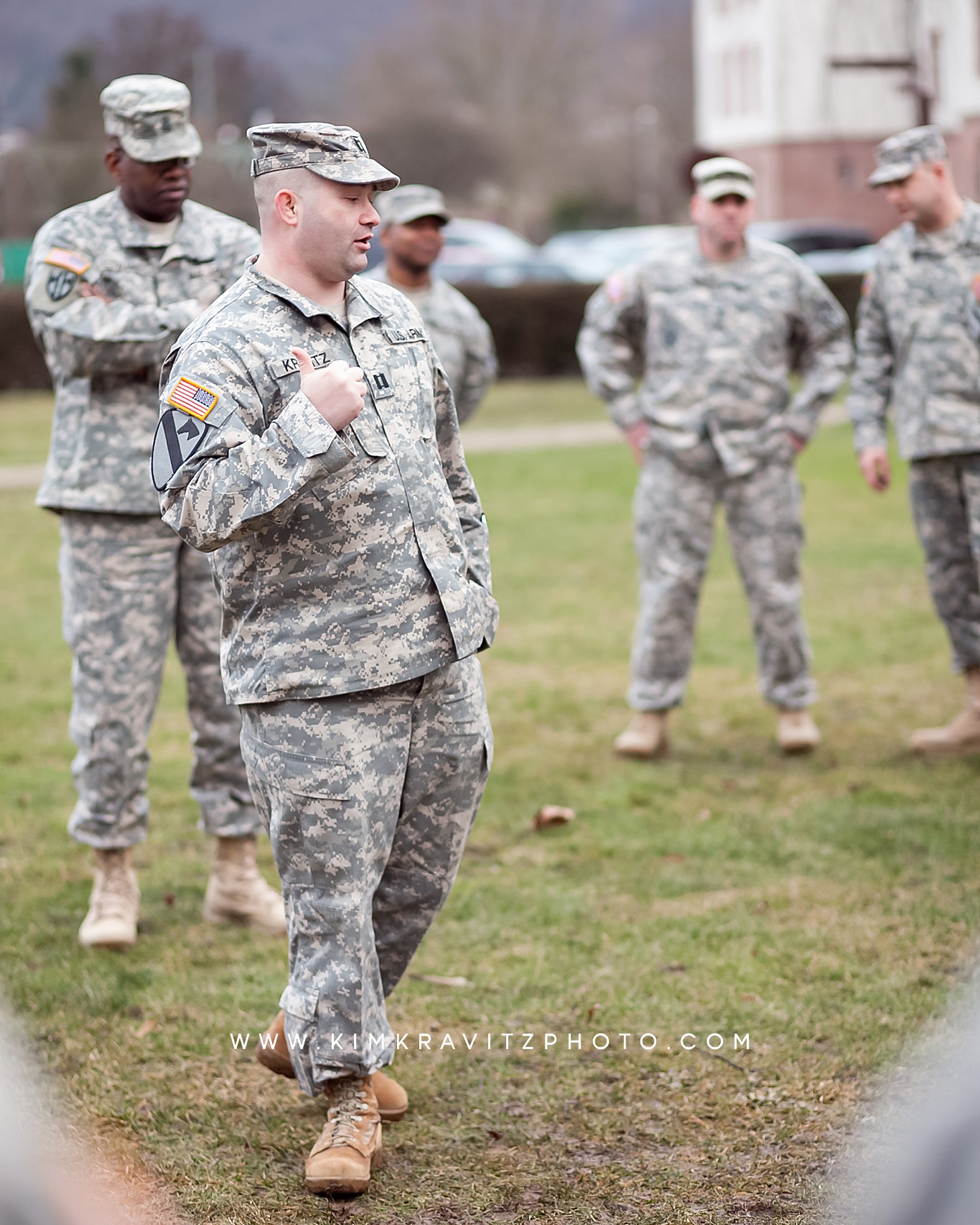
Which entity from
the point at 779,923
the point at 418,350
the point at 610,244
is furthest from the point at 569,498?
the point at 610,244

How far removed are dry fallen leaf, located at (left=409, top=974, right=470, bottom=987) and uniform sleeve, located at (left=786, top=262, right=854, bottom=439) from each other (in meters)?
2.87

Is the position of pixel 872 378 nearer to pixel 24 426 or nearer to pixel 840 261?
pixel 24 426

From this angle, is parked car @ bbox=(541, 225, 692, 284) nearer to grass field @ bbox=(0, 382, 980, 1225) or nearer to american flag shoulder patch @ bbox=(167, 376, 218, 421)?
grass field @ bbox=(0, 382, 980, 1225)

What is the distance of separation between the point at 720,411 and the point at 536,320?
18.1 meters

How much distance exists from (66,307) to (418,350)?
61.9 inches

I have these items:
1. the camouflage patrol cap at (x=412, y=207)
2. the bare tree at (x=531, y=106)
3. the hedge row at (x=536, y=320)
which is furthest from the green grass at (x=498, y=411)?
the bare tree at (x=531, y=106)

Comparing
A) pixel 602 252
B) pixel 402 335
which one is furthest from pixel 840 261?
pixel 402 335

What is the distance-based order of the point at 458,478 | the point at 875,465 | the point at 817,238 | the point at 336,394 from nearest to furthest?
the point at 336,394, the point at 458,478, the point at 875,465, the point at 817,238

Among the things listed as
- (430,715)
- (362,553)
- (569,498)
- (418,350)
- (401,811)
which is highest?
(418,350)

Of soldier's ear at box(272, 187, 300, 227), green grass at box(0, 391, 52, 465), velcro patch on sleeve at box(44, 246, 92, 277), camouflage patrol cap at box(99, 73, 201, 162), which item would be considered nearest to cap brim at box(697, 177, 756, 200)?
camouflage patrol cap at box(99, 73, 201, 162)

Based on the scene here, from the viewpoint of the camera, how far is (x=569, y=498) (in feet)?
46.3

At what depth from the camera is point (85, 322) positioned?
15.1ft

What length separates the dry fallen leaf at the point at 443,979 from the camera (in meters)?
4.66

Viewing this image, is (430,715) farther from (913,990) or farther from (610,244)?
(610,244)
